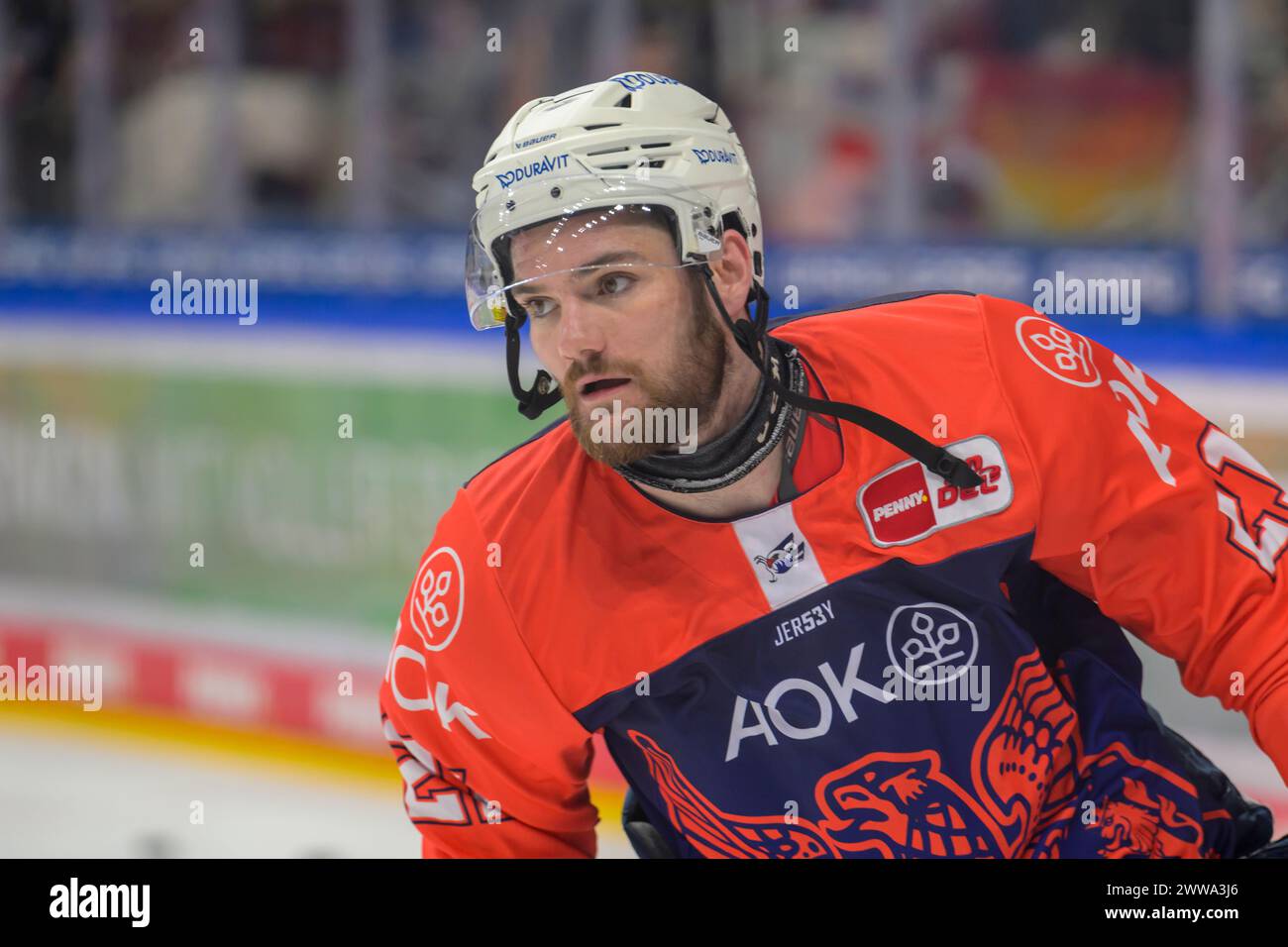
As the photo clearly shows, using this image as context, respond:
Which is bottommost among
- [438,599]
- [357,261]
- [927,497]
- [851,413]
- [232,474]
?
[232,474]

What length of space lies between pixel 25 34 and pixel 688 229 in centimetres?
390

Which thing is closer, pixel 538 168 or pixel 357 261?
pixel 538 168

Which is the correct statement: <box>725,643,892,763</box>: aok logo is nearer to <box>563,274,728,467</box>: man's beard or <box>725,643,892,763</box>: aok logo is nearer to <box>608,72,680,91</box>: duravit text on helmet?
<box>563,274,728,467</box>: man's beard

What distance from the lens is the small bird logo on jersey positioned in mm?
1938

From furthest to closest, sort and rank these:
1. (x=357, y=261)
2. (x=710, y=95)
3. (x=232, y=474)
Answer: (x=357, y=261) → (x=232, y=474) → (x=710, y=95)

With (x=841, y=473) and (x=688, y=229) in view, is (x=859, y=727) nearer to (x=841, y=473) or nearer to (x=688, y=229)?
(x=841, y=473)

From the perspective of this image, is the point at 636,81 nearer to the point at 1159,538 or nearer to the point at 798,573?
the point at 798,573

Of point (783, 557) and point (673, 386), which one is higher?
point (673, 386)

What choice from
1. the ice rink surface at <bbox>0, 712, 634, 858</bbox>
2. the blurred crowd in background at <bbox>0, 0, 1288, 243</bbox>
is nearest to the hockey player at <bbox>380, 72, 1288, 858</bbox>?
the ice rink surface at <bbox>0, 712, 634, 858</bbox>

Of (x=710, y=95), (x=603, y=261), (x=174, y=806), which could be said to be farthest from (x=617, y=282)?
(x=174, y=806)

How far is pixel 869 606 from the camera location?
193 cm

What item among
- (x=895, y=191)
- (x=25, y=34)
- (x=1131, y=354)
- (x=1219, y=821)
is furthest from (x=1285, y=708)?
(x=25, y=34)

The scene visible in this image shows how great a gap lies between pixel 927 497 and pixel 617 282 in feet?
1.54

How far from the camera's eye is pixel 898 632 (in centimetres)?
192
